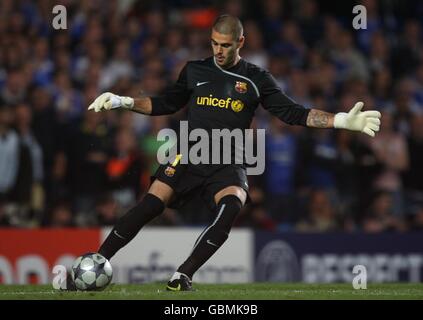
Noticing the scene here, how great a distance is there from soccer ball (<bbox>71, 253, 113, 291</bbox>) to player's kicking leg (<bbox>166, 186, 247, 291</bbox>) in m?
0.57

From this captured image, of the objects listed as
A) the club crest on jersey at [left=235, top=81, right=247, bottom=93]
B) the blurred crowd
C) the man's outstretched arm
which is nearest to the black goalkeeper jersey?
the club crest on jersey at [left=235, top=81, right=247, bottom=93]

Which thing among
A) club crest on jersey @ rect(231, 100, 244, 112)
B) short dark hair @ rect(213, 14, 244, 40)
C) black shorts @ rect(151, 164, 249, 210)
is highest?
short dark hair @ rect(213, 14, 244, 40)

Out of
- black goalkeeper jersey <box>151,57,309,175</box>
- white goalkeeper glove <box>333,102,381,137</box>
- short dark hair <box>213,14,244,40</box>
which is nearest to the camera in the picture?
white goalkeeper glove <box>333,102,381,137</box>

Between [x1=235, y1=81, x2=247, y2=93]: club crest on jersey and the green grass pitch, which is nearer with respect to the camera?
the green grass pitch

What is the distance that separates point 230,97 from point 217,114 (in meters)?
0.20

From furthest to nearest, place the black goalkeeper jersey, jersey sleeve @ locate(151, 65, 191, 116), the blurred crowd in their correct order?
the blurred crowd < jersey sleeve @ locate(151, 65, 191, 116) < the black goalkeeper jersey

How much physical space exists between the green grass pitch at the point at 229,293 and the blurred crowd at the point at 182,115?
381cm

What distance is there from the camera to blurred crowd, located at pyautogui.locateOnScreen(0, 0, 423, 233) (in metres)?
14.7

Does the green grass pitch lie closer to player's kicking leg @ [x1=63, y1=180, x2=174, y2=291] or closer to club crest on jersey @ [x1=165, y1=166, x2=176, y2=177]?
player's kicking leg @ [x1=63, y1=180, x2=174, y2=291]

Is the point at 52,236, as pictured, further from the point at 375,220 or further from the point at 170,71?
the point at 375,220

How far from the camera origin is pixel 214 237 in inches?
374

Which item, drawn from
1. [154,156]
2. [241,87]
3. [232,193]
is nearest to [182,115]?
[154,156]

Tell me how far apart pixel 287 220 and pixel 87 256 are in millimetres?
6034

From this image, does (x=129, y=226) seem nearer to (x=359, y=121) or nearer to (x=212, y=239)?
(x=212, y=239)
